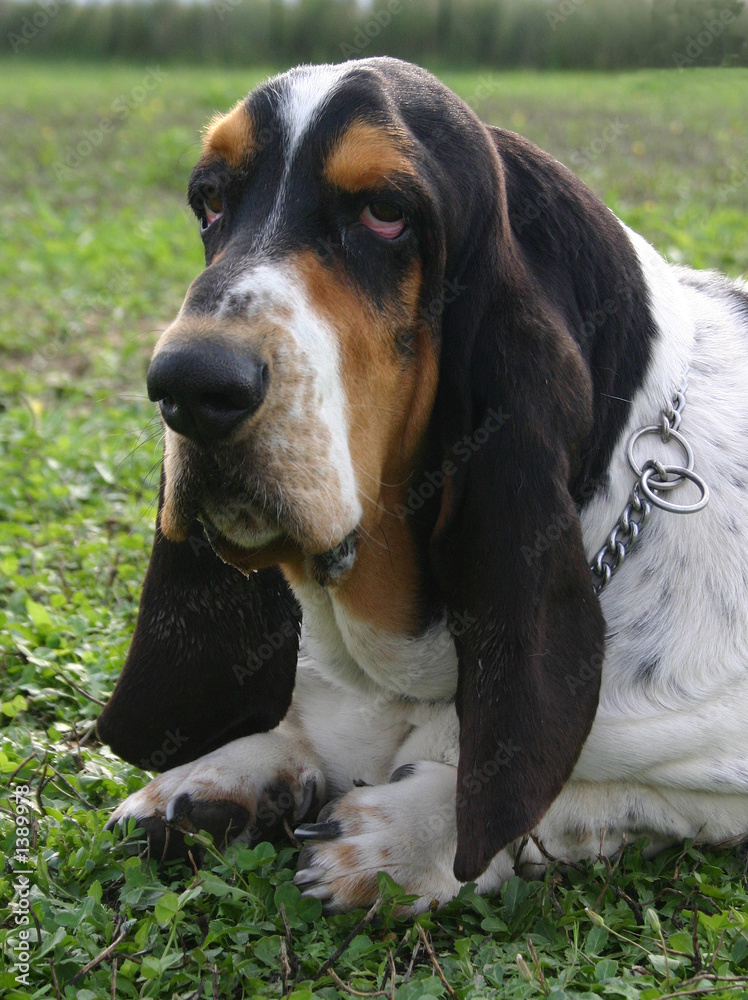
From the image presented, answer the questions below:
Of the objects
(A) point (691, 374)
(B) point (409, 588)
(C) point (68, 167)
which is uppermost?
(A) point (691, 374)

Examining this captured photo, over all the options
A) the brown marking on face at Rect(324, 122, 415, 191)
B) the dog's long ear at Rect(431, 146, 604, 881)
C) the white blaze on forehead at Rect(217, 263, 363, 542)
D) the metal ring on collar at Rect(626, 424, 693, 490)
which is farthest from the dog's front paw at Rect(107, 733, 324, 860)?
the brown marking on face at Rect(324, 122, 415, 191)

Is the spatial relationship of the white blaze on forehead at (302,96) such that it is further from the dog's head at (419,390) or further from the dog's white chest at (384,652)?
the dog's white chest at (384,652)

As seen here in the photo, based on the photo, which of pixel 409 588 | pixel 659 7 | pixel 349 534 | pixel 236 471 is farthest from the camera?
pixel 659 7

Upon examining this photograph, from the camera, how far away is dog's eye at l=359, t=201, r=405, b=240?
8.24 ft

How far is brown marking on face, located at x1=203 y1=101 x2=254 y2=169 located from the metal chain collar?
1094 mm

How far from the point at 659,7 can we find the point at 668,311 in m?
2.21

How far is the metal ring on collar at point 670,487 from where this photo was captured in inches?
109

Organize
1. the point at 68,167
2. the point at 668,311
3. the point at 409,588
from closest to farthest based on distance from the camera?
the point at 409,588
the point at 668,311
the point at 68,167

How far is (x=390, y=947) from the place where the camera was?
249 centimetres

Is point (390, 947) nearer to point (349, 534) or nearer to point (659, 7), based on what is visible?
point (349, 534)

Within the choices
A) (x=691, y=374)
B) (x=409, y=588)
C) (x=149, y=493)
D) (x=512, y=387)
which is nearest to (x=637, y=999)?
(x=409, y=588)

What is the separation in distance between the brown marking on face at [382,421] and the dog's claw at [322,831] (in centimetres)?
47

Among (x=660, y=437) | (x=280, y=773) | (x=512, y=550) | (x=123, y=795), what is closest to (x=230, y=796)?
(x=280, y=773)

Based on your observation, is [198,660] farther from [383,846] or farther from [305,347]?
[305,347]
